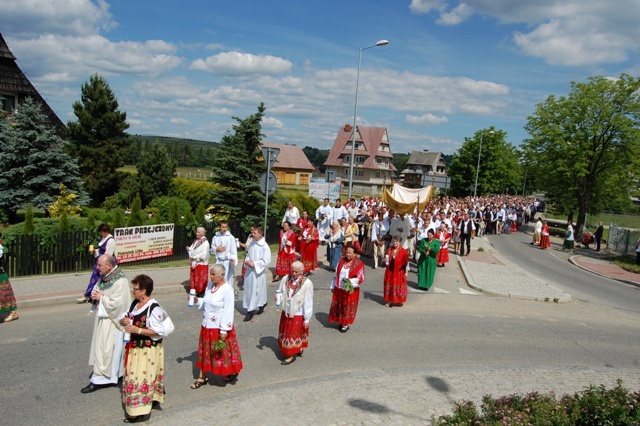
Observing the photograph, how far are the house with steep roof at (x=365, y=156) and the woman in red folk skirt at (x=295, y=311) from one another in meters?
67.8

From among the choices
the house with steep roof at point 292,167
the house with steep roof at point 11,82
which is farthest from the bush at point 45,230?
the house with steep roof at point 292,167

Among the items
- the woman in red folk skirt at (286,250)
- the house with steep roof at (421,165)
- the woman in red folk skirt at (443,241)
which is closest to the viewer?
the woman in red folk skirt at (286,250)

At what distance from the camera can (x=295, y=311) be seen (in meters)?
7.05

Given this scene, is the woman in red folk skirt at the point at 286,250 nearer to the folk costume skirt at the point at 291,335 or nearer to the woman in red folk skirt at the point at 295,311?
the woman in red folk skirt at the point at 295,311

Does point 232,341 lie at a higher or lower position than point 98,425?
higher

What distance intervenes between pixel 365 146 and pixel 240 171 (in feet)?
187

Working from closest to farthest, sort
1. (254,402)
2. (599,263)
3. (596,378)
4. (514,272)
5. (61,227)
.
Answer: (254,402), (596,378), (61,227), (514,272), (599,263)

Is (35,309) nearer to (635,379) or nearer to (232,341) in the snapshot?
(232,341)

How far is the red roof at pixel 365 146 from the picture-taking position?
76250mm

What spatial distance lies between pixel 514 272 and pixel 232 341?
43.9ft

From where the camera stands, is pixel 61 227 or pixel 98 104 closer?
pixel 61 227

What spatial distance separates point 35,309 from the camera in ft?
31.3

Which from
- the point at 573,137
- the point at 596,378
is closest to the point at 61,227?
the point at 596,378

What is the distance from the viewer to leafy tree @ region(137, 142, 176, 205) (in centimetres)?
3447
